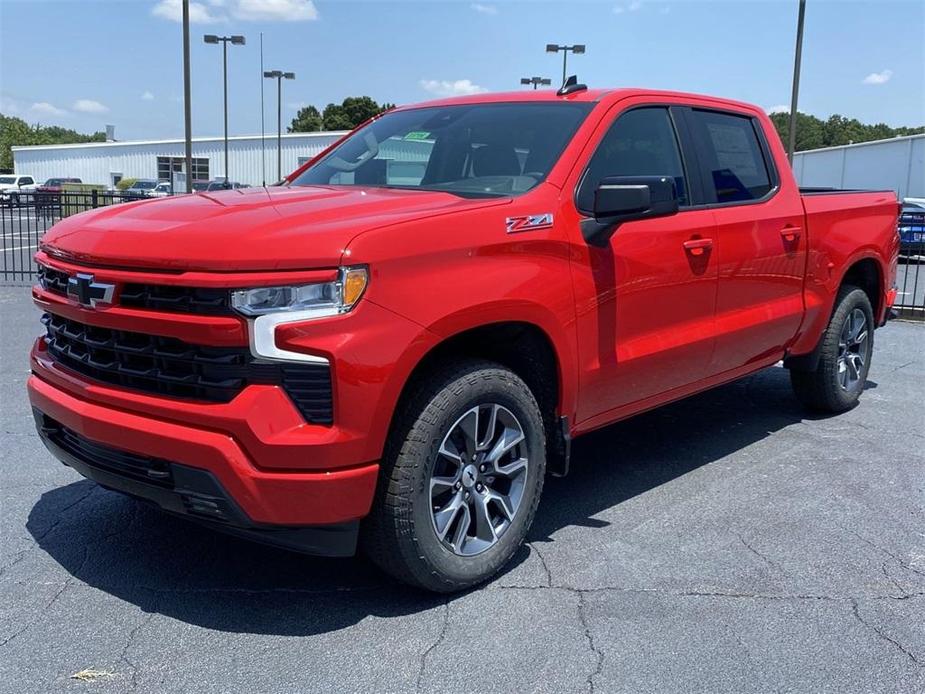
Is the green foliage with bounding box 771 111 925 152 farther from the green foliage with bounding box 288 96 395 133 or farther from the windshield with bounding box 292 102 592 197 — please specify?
the windshield with bounding box 292 102 592 197

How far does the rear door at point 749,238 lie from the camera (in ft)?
15.5

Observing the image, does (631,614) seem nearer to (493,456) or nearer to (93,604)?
(493,456)

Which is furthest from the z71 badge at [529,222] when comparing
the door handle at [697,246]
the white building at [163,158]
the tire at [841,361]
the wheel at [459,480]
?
the white building at [163,158]

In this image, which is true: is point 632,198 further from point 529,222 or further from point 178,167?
point 178,167

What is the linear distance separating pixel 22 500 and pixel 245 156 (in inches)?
2393

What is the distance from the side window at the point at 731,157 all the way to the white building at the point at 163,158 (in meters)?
55.5

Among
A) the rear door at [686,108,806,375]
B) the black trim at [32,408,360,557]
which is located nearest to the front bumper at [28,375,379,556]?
the black trim at [32,408,360,557]

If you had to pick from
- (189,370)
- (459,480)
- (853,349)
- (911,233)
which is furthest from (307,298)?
(911,233)

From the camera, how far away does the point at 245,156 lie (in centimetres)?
6209

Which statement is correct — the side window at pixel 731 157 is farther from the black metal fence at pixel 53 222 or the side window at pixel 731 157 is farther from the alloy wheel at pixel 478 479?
the black metal fence at pixel 53 222

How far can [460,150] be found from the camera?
14.2ft

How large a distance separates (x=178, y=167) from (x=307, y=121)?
4506 centimetres

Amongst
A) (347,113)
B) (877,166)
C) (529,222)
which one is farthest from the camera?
(347,113)

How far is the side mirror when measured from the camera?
3.67m
